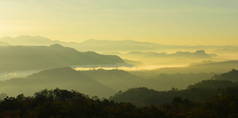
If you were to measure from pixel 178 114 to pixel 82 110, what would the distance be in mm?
20105

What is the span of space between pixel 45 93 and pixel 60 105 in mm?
17545

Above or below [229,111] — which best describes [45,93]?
above

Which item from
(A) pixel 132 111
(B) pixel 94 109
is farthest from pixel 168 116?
(B) pixel 94 109

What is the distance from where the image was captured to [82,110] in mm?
80062

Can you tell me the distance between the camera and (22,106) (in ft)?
277

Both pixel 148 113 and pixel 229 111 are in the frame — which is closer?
pixel 148 113

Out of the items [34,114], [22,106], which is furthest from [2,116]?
[22,106]

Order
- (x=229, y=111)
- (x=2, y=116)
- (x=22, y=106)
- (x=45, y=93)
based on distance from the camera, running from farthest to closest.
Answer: (x=45, y=93), (x=229, y=111), (x=22, y=106), (x=2, y=116)

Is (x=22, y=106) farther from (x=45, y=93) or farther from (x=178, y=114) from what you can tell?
(x=178, y=114)

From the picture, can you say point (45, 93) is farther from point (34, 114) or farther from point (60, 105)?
point (34, 114)

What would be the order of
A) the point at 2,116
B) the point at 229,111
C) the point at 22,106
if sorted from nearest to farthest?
the point at 2,116 < the point at 22,106 < the point at 229,111

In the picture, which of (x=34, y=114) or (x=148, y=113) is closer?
(x=34, y=114)

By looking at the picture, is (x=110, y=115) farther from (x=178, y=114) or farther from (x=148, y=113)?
(x=178, y=114)

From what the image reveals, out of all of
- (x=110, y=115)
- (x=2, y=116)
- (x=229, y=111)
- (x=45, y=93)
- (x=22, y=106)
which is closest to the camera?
(x=2, y=116)
